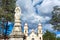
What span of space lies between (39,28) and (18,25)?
173 ft

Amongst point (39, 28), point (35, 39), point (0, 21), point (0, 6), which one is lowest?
point (35, 39)

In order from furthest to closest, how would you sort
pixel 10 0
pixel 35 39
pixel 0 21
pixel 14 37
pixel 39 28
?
pixel 35 39 < pixel 39 28 < pixel 10 0 < pixel 0 21 < pixel 14 37

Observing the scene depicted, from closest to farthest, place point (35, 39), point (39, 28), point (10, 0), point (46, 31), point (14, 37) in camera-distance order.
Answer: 1. point (14, 37)
2. point (10, 0)
3. point (39, 28)
4. point (35, 39)
5. point (46, 31)

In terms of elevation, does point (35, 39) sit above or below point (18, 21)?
below

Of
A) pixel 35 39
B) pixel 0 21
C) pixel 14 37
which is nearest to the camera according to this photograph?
pixel 14 37

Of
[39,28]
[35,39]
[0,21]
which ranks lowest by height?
[35,39]

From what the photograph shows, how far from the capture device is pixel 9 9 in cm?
2684

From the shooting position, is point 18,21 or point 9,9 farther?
point 9,9

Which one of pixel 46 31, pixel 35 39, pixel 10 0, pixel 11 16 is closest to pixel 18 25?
pixel 11 16

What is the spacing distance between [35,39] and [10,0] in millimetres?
41744

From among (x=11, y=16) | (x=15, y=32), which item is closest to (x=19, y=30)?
(x=15, y=32)

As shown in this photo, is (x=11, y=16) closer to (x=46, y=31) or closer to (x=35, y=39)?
(x=35, y=39)

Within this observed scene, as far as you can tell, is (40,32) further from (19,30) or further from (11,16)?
(19,30)

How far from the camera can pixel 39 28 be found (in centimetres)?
6469
